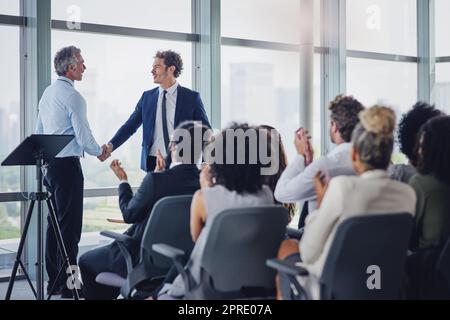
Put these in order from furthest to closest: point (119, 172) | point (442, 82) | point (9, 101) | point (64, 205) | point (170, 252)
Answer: point (442, 82)
point (9, 101)
point (64, 205)
point (119, 172)
point (170, 252)

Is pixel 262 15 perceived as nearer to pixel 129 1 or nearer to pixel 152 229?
A: pixel 129 1

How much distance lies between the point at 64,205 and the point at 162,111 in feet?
3.71

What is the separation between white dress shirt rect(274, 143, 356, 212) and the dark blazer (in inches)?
80.9

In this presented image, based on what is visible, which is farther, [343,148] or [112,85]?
[112,85]

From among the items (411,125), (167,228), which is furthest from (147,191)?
(411,125)

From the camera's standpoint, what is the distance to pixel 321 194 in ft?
9.64

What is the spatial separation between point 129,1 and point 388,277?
4.06 m

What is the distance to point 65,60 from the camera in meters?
4.88

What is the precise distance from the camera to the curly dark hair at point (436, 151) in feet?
10.4

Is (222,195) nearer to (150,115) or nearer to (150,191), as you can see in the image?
(150,191)

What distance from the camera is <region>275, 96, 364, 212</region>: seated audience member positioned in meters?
3.33
